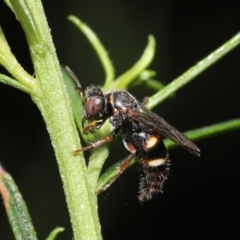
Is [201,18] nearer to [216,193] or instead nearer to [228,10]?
[228,10]

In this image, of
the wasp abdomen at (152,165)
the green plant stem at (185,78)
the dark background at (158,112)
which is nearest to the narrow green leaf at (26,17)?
the green plant stem at (185,78)

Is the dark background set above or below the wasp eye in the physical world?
above

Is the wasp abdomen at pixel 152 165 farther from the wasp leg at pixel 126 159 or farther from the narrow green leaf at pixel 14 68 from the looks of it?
the narrow green leaf at pixel 14 68

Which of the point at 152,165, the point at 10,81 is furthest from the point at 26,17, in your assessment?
the point at 152,165

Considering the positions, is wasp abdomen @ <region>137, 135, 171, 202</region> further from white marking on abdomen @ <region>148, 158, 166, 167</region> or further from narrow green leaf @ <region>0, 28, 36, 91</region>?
narrow green leaf @ <region>0, 28, 36, 91</region>

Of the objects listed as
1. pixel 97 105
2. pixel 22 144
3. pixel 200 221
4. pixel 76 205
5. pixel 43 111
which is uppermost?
pixel 22 144

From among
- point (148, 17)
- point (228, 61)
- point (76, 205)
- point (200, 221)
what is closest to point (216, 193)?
point (200, 221)

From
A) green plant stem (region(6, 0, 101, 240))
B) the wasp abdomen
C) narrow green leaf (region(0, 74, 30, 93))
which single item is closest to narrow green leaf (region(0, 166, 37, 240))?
green plant stem (region(6, 0, 101, 240))
